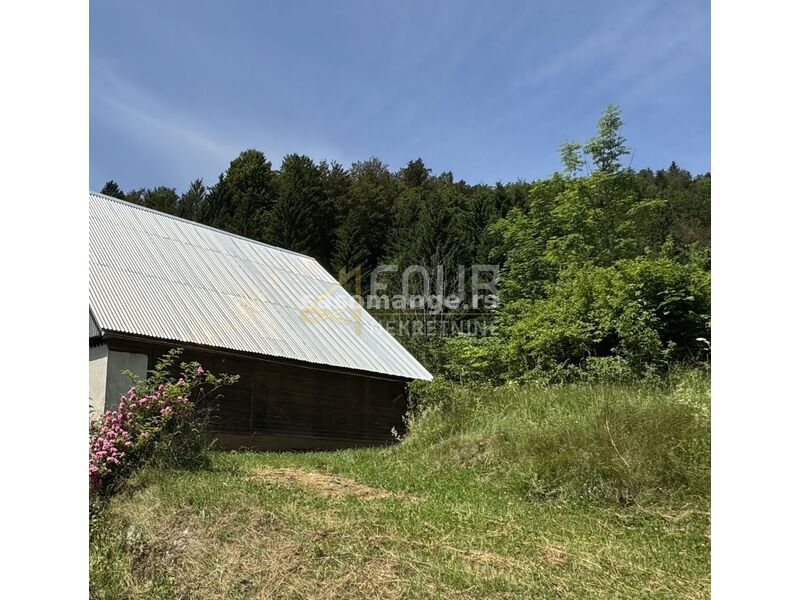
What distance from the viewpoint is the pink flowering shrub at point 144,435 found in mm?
6988

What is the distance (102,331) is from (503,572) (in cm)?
912

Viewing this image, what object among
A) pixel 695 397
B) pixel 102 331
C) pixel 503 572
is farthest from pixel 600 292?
pixel 503 572

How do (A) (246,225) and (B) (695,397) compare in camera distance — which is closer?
(B) (695,397)

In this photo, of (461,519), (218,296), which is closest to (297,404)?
(218,296)

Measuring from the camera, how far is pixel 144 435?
24.2 feet

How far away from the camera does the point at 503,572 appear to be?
15.1 ft

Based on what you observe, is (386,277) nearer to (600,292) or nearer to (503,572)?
(600,292)

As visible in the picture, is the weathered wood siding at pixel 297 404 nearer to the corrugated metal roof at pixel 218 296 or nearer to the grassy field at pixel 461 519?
the corrugated metal roof at pixel 218 296

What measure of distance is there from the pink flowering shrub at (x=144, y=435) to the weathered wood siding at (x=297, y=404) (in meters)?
4.71

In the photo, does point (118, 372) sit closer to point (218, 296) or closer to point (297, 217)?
point (218, 296)

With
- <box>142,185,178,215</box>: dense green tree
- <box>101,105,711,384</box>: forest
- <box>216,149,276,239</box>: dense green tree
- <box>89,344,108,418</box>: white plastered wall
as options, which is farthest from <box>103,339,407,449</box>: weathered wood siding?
<box>142,185,178,215</box>: dense green tree

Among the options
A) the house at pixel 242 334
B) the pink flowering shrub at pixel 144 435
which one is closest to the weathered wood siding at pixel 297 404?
the house at pixel 242 334

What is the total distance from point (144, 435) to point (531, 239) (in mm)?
24026

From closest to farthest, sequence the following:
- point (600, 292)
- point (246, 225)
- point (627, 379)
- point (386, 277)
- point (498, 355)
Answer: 1. point (627, 379)
2. point (600, 292)
3. point (498, 355)
4. point (386, 277)
5. point (246, 225)
